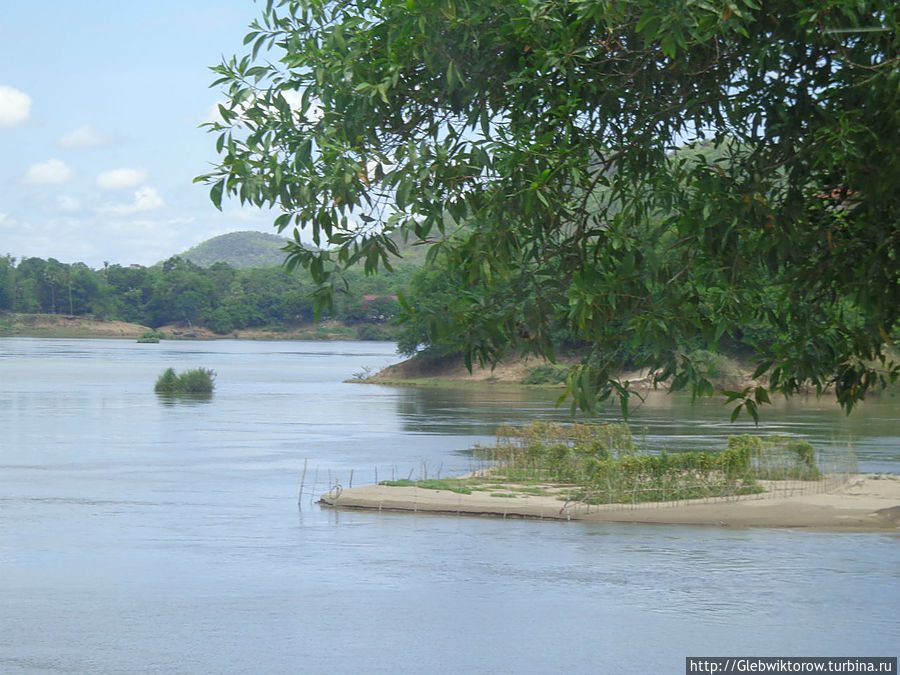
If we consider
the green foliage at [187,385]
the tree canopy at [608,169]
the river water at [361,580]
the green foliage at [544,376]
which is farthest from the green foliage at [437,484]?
the green foliage at [544,376]

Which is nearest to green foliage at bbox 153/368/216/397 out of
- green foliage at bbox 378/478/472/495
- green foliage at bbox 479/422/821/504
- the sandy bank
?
green foliage at bbox 479/422/821/504

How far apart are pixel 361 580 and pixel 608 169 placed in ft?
57.7

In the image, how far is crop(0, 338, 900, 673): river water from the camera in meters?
18.9

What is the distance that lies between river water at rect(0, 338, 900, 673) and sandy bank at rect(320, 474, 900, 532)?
2.52 feet

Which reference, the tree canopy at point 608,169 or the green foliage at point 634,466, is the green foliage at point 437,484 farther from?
the tree canopy at point 608,169

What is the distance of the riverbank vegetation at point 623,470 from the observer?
32781mm

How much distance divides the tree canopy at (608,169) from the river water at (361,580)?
11.5 metres

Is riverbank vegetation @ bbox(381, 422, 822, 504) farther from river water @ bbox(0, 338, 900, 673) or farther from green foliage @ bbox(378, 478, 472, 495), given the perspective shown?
river water @ bbox(0, 338, 900, 673)

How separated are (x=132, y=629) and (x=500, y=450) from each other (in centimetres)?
1943

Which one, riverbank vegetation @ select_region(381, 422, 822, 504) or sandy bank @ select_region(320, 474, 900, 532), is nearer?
sandy bank @ select_region(320, 474, 900, 532)

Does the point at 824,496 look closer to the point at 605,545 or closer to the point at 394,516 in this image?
the point at 605,545

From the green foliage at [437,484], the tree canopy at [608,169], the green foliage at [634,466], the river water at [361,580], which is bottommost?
the river water at [361,580]

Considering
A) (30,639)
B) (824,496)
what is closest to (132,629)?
(30,639)

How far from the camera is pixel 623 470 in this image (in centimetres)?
3291
